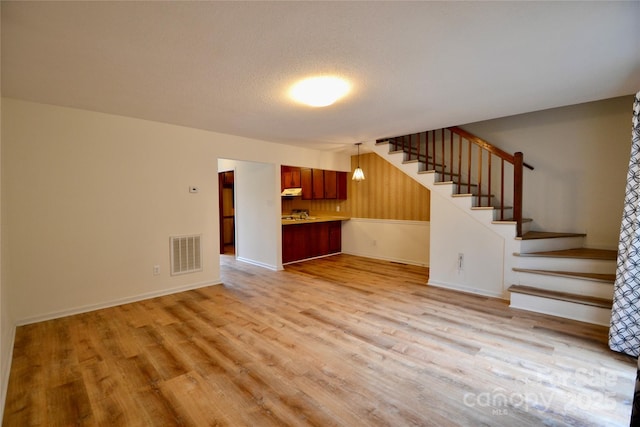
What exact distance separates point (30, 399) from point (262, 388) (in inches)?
61.0

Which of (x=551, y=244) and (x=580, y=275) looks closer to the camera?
(x=580, y=275)

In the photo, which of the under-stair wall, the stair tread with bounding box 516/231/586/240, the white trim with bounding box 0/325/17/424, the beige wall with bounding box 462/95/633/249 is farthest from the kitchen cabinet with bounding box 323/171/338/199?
the white trim with bounding box 0/325/17/424

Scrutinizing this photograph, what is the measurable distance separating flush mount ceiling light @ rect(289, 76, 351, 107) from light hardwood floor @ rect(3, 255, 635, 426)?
2339mm

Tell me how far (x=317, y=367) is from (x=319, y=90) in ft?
7.94

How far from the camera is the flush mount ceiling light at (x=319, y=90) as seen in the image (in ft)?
8.23

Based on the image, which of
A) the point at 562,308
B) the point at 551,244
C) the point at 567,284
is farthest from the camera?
the point at 551,244

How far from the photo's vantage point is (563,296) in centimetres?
319

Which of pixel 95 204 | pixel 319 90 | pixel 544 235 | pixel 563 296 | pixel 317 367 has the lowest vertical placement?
pixel 317 367

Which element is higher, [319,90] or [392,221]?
[319,90]

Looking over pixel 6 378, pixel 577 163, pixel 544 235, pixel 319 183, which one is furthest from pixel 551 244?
pixel 6 378

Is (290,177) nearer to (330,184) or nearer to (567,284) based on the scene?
(330,184)

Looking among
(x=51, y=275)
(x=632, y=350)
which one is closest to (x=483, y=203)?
(x=632, y=350)

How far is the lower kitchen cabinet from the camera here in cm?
596

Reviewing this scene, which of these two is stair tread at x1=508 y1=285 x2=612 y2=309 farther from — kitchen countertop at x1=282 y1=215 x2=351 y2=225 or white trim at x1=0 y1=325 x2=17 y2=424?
white trim at x1=0 y1=325 x2=17 y2=424
